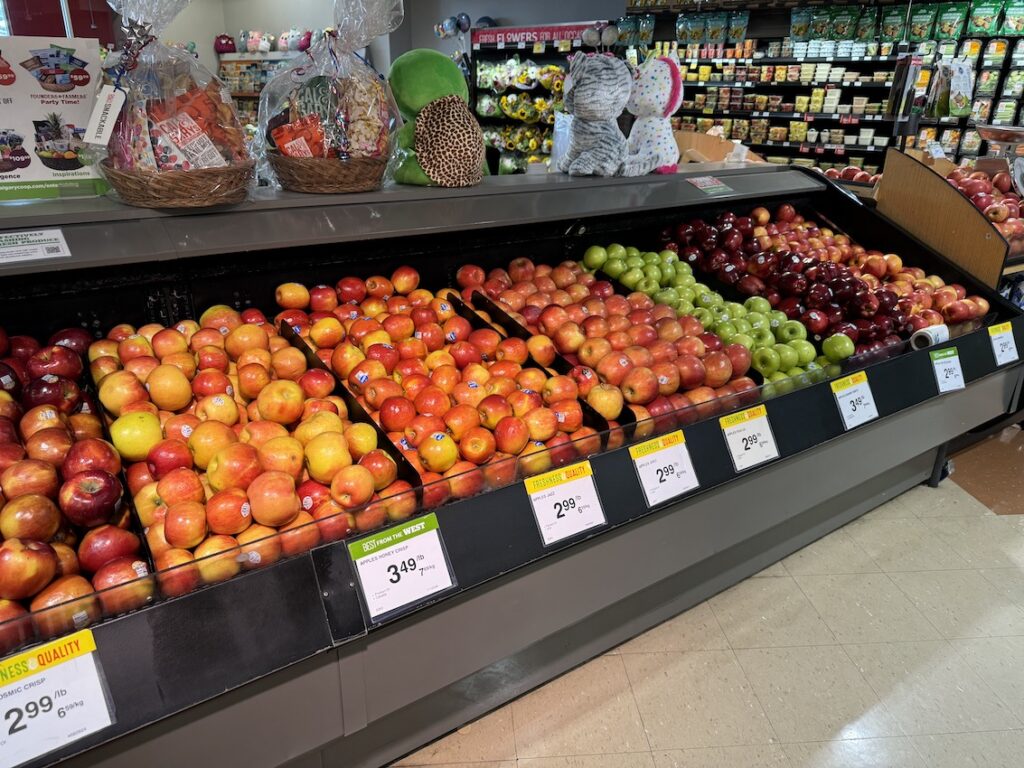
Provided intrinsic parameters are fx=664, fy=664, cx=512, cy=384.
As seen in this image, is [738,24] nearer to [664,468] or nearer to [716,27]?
[716,27]

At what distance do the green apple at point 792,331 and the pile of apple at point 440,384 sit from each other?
1049mm

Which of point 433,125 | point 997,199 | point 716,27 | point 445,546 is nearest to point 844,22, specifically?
point 716,27

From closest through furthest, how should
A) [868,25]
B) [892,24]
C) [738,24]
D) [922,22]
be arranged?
[922,22] → [892,24] → [868,25] → [738,24]

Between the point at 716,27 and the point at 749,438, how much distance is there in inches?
314

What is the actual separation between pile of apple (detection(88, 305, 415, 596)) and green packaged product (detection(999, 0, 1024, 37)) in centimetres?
819

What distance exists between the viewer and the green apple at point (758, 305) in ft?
8.29

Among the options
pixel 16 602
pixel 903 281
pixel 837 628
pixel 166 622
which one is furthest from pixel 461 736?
pixel 903 281

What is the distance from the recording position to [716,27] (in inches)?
318

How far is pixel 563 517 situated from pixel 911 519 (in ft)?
6.58

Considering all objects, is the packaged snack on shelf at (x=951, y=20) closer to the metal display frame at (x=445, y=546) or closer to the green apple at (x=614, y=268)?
the metal display frame at (x=445, y=546)

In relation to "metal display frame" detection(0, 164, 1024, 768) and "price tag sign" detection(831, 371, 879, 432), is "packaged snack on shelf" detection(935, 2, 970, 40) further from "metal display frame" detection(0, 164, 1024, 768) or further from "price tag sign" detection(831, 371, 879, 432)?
"price tag sign" detection(831, 371, 879, 432)

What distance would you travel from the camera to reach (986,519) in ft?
8.98

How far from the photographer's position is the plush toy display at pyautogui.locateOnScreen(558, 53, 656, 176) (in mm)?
2406

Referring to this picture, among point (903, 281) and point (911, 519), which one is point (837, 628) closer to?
point (911, 519)
